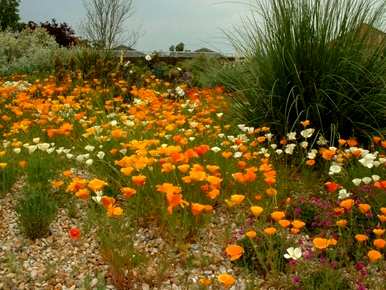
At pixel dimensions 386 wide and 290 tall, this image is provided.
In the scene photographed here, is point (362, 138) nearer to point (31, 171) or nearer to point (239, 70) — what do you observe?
point (239, 70)

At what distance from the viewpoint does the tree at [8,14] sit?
25989mm

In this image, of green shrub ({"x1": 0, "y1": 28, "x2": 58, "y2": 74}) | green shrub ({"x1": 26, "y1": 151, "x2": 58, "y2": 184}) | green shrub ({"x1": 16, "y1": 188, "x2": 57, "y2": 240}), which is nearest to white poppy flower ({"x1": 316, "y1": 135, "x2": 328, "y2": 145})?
green shrub ({"x1": 26, "y1": 151, "x2": 58, "y2": 184})

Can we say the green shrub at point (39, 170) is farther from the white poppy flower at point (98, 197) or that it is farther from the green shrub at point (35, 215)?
the white poppy flower at point (98, 197)

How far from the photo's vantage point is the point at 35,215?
374cm

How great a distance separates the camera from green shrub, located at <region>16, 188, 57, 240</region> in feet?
12.3

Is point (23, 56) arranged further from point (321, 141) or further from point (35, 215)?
point (35, 215)

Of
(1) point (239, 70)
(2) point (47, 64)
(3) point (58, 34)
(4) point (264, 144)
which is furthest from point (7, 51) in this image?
(4) point (264, 144)

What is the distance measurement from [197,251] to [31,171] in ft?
5.49

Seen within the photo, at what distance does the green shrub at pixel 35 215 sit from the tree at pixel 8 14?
2380 centimetres

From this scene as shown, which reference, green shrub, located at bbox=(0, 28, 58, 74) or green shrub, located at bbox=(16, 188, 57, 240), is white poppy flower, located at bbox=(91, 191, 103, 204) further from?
green shrub, located at bbox=(0, 28, 58, 74)

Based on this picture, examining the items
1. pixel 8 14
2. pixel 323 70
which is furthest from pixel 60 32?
pixel 323 70

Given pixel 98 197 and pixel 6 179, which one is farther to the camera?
pixel 6 179

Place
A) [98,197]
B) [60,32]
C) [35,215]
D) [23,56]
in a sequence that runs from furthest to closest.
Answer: [60,32]
[23,56]
[35,215]
[98,197]

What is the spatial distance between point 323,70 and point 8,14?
23511 mm
